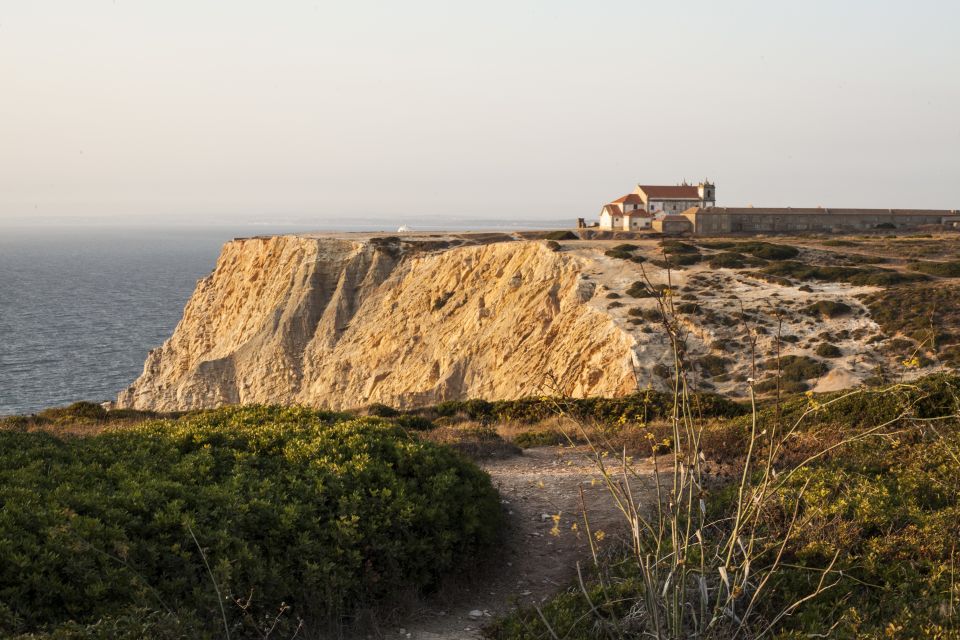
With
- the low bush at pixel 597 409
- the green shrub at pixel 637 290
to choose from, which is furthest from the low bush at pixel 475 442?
the green shrub at pixel 637 290

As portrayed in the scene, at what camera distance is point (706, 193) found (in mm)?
81625

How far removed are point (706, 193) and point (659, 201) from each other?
565cm

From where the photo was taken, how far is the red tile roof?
80500mm

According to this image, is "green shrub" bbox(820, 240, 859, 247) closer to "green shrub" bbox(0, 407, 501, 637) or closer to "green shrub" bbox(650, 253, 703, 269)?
"green shrub" bbox(650, 253, 703, 269)

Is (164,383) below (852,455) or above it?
below

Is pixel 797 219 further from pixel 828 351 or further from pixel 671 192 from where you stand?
pixel 828 351

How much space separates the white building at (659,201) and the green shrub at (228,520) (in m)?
68.2

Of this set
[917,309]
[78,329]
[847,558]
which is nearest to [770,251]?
[917,309]

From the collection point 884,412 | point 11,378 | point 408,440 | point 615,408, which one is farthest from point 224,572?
point 11,378

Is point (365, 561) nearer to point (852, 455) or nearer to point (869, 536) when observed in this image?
point (869, 536)

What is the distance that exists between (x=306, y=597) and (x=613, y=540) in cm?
389

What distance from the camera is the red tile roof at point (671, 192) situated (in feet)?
264

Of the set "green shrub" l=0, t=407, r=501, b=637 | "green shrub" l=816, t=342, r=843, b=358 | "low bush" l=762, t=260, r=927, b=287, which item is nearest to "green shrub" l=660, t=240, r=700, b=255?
"low bush" l=762, t=260, r=927, b=287

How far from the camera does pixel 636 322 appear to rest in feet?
103
